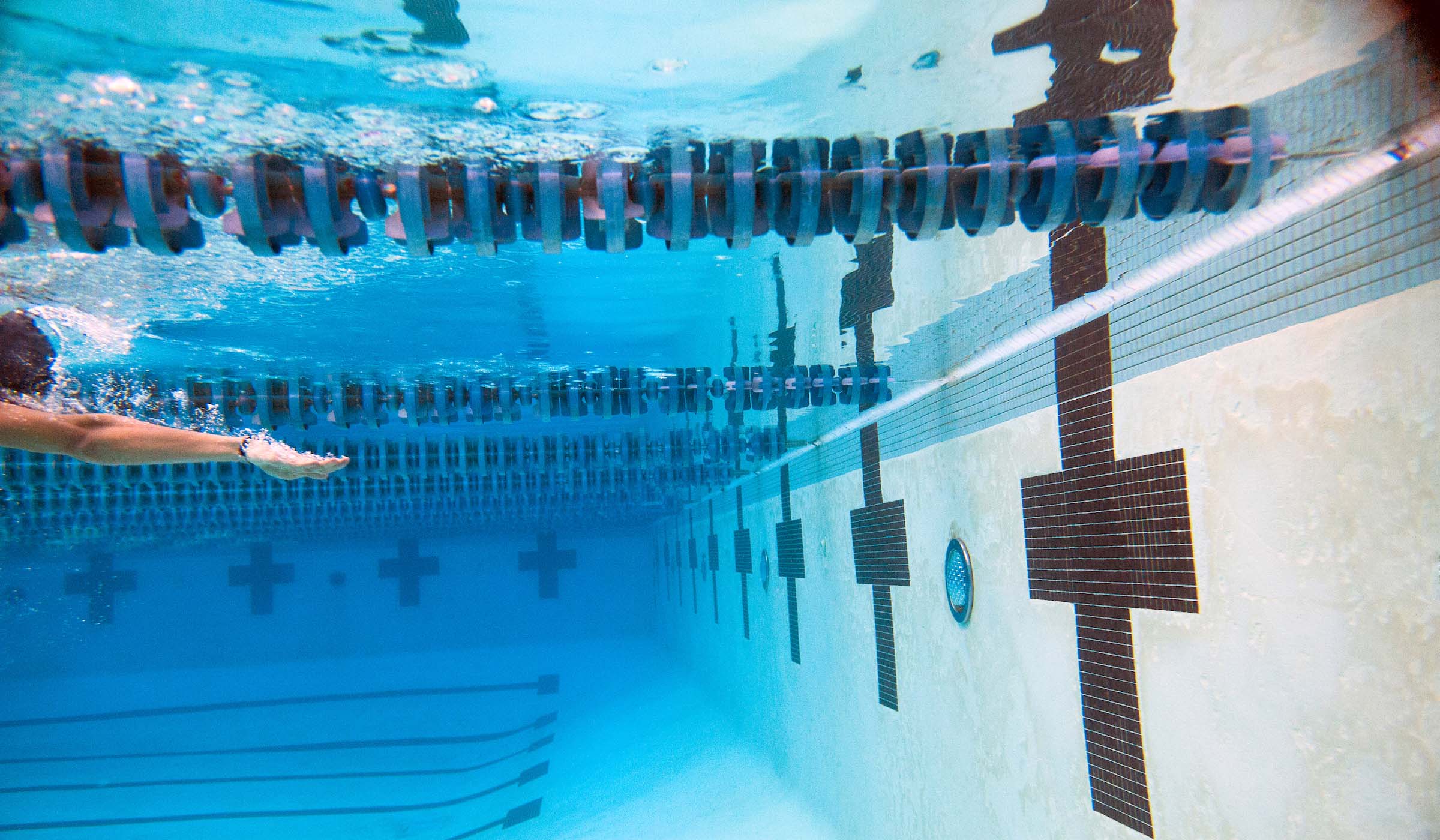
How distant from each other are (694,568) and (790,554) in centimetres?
768

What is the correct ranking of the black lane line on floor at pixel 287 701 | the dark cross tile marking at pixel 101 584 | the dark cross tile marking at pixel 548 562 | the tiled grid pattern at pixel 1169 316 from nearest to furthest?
the tiled grid pattern at pixel 1169 316 < the black lane line on floor at pixel 287 701 < the dark cross tile marking at pixel 101 584 < the dark cross tile marking at pixel 548 562

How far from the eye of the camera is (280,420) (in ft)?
18.0

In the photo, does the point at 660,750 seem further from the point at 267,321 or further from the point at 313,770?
the point at 267,321

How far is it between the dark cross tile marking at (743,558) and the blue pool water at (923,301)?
107 inches

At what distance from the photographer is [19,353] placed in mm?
3889

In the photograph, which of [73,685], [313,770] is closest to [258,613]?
[73,685]

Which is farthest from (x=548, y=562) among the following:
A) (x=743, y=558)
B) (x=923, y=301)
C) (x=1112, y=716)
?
(x=1112, y=716)

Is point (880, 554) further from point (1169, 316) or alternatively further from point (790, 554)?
point (1169, 316)

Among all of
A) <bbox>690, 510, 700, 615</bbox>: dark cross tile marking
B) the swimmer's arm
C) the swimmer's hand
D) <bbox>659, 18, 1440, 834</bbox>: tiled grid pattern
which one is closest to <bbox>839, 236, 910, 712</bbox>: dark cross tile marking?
<bbox>659, 18, 1440, 834</bbox>: tiled grid pattern

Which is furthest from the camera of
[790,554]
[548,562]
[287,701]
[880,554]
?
[548,562]

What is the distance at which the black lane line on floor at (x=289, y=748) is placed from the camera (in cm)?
1321

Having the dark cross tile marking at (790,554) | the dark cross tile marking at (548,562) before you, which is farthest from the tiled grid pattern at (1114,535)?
the dark cross tile marking at (548,562)

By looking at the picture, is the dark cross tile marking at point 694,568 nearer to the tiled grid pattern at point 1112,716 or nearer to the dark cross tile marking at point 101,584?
the tiled grid pattern at point 1112,716

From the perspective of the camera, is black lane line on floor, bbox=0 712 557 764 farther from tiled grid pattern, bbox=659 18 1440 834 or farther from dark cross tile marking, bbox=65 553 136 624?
tiled grid pattern, bbox=659 18 1440 834
